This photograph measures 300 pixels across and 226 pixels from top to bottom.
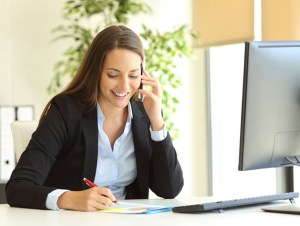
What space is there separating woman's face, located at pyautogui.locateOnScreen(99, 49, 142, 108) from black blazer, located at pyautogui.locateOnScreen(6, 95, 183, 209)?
11cm

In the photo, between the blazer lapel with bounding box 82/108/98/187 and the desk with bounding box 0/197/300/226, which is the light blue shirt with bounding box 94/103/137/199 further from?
the desk with bounding box 0/197/300/226

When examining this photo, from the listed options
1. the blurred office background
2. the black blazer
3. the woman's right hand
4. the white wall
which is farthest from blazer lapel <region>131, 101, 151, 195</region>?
the white wall

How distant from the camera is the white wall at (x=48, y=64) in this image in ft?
16.5

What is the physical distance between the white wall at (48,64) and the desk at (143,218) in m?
3.13

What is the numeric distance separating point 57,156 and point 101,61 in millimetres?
384

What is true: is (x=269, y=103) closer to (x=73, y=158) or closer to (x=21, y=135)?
(x=73, y=158)

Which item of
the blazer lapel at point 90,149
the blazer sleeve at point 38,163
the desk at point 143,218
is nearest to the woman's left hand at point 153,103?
the blazer lapel at point 90,149

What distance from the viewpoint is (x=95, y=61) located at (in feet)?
7.83

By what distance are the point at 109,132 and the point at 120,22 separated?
8.20ft

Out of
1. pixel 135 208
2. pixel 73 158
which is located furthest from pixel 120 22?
pixel 135 208

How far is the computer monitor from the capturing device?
1873mm

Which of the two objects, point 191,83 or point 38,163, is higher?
point 191,83

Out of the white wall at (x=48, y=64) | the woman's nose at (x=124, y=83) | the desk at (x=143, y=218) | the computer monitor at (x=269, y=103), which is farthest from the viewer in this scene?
the white wall at (x=48, y=64)

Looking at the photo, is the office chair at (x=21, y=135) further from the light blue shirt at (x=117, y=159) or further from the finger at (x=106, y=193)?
the finger at (x=106, y=193)
